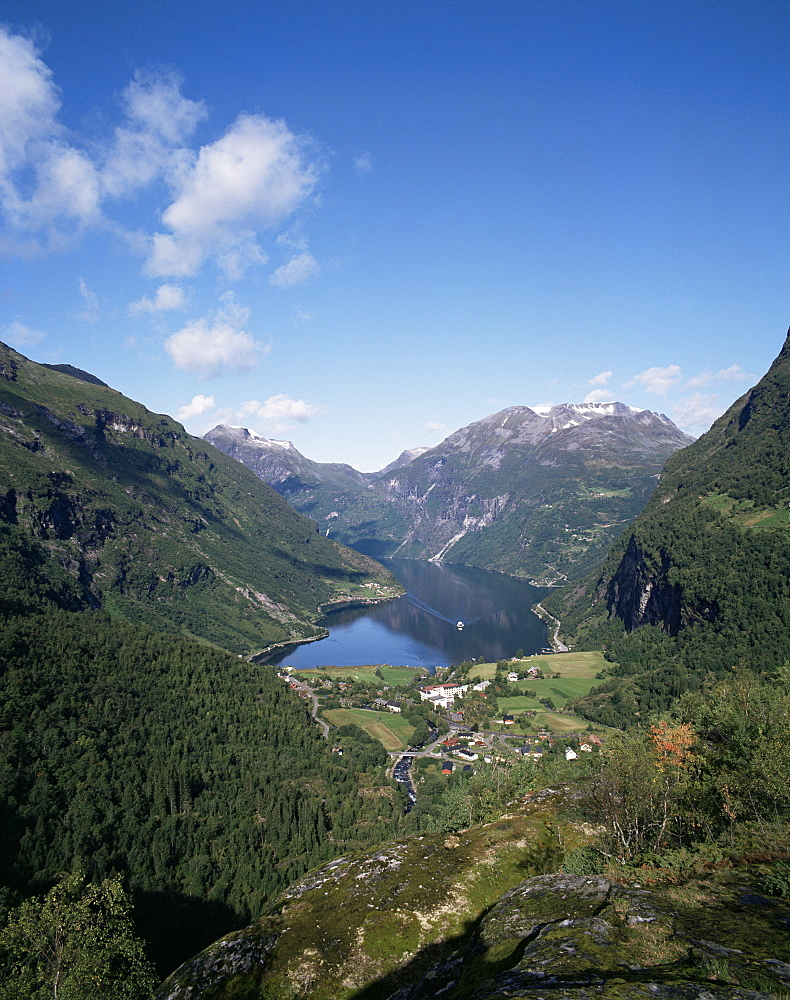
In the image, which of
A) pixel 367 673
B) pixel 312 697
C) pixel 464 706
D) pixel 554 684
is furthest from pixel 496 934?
pixel 367 673

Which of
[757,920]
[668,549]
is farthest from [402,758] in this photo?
[668,549]

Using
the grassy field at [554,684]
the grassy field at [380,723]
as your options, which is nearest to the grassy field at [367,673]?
the grassy field at [554,684]

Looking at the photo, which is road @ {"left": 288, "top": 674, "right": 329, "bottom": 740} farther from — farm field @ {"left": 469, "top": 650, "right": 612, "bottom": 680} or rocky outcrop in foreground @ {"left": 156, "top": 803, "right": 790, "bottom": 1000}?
rocky outcrop in foreground @ {"left": 156, "top": 803, "right": 790, "bottom": 1000}

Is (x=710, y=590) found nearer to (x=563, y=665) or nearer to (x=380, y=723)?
(x=563, y=665)

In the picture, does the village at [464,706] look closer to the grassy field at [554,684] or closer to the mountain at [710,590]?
the grassy field at [554,684]

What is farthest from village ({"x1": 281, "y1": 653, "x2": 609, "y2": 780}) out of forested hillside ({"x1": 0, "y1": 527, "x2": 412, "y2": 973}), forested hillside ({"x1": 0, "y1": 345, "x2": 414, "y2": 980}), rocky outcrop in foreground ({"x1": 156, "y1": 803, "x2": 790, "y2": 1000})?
rocky outcrop in foreground ({"x1": 156, "y1": 803, "x2": 790, "y2": 1000})

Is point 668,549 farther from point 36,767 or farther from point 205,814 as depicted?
Result: point 36,767
